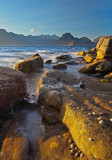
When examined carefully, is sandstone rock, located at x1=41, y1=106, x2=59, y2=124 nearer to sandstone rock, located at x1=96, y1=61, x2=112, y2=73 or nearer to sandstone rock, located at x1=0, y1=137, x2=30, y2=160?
sandstone rock, located at x1=0, y1=137, x2=30, y2=160

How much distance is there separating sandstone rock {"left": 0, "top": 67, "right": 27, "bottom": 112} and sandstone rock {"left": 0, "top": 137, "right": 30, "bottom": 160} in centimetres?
98

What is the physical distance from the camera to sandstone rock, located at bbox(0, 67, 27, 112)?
9.74 ft

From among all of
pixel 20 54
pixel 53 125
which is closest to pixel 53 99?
pixel 53 125

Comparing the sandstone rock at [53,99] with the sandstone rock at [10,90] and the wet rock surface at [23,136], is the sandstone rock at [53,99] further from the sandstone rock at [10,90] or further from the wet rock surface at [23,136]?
the sandstone rock at [10,90]

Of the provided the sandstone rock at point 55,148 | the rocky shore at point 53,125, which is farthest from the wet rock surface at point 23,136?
the sandstone rock at point 55,148

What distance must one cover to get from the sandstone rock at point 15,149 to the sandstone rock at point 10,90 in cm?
98

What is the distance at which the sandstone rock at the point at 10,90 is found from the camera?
2969 mm

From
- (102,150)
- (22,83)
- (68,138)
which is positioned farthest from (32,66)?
(102,150)

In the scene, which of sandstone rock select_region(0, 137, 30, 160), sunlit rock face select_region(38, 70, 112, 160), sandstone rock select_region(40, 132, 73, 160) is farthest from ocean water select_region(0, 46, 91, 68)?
sandstone rock select_region(40, 132, 73, 160)

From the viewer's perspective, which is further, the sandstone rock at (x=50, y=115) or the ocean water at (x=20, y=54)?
the ocean water at (x=20, y=54)

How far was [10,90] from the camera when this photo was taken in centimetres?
314

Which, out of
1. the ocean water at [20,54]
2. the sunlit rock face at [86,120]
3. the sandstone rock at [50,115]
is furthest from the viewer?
the ocean water at [20,54]

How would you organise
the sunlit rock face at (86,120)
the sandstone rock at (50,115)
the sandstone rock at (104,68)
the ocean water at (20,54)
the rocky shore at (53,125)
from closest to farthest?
the sunlit rock face at (86,120)
the rocky shore at (53,125)
the sandstone rock at (50,115)
the sandstone rock at (104,68)
the ocean water at (20,54)

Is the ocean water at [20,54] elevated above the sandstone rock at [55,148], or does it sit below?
above
